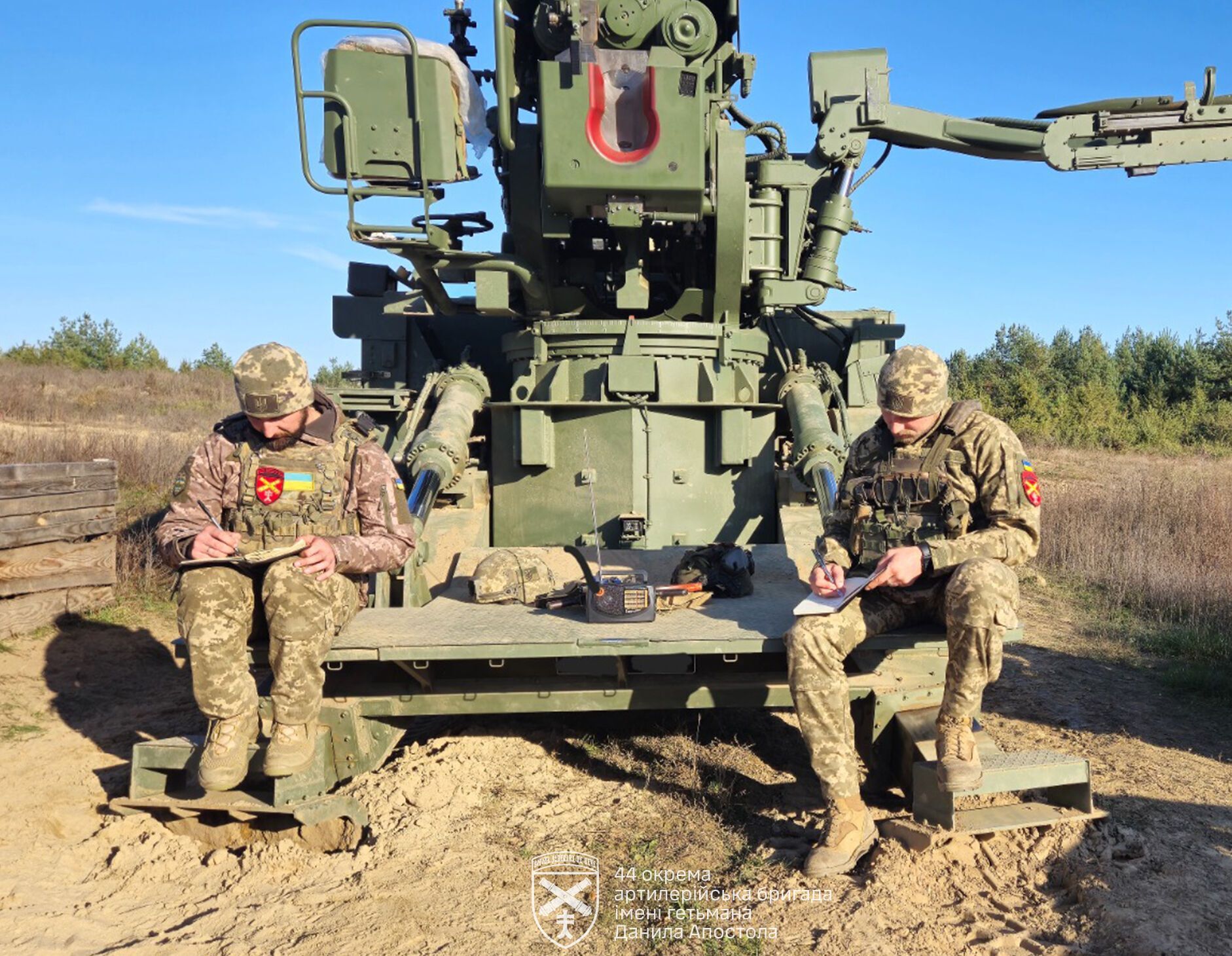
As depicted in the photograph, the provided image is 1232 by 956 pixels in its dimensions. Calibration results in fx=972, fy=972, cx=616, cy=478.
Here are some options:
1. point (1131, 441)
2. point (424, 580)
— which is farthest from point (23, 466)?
point (1131, 441)

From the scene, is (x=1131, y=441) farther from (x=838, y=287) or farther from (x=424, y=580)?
(x=424, y=580)

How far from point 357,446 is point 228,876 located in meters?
1.65

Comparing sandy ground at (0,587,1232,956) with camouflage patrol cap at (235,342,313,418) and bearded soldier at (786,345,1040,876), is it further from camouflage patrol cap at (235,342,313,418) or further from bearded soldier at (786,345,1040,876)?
camouflage patrol cap at (235,342,313,418)

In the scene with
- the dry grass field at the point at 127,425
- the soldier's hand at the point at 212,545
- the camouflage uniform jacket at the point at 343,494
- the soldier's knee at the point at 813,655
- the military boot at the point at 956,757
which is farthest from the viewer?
the dry grass field at the point at 127,425

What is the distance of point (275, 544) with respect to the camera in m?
3.79

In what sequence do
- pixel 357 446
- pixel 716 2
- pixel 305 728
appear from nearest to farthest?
pixel 305 728
pixel 357 446
pixel 716 2

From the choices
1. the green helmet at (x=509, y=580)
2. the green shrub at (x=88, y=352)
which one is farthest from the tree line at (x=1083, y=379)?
the green helmet at (x=509, y=580)

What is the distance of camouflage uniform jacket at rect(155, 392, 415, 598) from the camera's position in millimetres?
3738

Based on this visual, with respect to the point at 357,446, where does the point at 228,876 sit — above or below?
below

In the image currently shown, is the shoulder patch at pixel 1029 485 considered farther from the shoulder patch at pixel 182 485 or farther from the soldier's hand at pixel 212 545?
the shoulder patch at pixel 182 485

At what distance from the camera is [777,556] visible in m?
5.14

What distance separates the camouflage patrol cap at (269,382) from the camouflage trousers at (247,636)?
0.58m

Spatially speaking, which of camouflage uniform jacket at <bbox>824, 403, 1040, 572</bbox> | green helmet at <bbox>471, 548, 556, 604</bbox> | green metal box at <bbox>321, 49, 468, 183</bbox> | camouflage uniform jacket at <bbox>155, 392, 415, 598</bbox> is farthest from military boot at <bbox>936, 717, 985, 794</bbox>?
green metal box at <bbox>321, 49, 468, 183</bbox>

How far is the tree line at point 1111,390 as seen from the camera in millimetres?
19688
